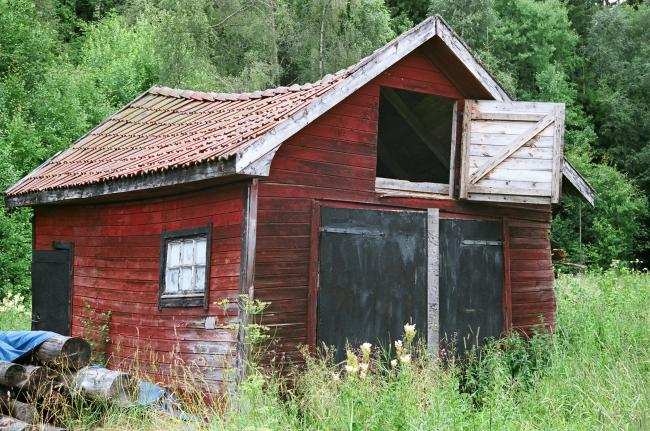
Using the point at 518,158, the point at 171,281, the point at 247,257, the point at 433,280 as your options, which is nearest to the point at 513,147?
the point at 518,158

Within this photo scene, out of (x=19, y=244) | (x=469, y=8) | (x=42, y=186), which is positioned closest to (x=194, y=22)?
(x=19, y=244)

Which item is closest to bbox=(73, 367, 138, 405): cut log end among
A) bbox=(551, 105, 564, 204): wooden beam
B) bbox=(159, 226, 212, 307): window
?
bbox=(159, 226, 212, 307): window

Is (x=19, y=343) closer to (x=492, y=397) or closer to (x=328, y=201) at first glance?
(x=328, y=201)

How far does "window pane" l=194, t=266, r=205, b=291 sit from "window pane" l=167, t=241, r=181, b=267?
47cm

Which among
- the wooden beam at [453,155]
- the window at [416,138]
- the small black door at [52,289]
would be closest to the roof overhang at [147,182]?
the small black door at [52,289]

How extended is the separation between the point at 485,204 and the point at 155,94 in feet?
21.6

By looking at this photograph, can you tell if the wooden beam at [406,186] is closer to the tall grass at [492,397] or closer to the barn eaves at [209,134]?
the barn eaves at [209,134]

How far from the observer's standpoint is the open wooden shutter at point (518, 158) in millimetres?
10047

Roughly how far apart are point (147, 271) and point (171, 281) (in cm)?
63

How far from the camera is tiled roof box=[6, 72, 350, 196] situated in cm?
A: 909

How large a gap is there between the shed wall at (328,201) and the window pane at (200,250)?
1041mm

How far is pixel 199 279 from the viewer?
31.2ft

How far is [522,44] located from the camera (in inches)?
1640

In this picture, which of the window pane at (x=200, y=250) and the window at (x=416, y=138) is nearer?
the window pane at (x=200, y=250)
